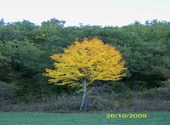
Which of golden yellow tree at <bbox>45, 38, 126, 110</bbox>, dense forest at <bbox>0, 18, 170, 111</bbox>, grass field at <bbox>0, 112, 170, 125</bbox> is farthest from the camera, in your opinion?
dense forest at <bbox>0, 18, 170, 111</bbox>

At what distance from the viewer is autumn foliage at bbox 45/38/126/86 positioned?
26578 mm

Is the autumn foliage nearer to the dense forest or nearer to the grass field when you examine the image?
the dense forest

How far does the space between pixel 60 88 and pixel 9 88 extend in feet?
20.5

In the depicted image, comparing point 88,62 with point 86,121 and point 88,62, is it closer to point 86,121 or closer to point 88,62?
point 88,62

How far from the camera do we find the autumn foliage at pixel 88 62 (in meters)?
26.6

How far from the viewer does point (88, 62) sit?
2653cm

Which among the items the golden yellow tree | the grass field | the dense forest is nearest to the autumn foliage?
the golden yellow tree

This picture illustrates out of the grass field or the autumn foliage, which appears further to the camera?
the autumn foliage

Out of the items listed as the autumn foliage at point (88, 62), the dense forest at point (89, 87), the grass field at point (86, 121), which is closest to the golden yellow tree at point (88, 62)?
the autumn foliage at point (88, 62)

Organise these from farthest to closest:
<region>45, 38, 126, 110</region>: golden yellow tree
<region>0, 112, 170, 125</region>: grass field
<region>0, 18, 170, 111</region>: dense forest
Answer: <region>0, 18, 170, 111</region>: dense forest, <region>45, 38, 126, 110</region>: golden yellow tree, <region>0, 112, 170, 125</region>: grass field

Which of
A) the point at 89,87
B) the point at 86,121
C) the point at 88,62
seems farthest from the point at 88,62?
the point at 86,121

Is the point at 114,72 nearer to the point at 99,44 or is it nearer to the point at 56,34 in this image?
the point at 99,44

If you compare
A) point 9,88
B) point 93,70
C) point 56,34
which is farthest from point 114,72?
point 56,34

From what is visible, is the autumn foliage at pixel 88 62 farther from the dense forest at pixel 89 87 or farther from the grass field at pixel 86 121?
the grass field at pixel 86 121
